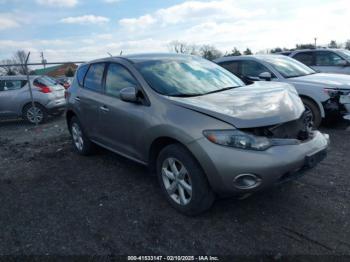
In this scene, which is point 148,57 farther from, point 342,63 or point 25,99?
point 342,63

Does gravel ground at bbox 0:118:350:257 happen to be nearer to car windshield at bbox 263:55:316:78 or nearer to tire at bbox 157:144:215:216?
tire at bbox 157:144:215:216

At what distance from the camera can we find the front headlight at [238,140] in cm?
300

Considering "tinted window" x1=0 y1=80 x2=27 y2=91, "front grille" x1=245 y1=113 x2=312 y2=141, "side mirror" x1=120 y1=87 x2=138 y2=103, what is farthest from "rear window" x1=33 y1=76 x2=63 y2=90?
"front grille" x1=245 y1=113 x2=312 y2=141

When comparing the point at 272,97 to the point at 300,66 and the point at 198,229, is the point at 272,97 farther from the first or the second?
the point at 300,66

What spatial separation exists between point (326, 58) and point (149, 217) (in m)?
9.60

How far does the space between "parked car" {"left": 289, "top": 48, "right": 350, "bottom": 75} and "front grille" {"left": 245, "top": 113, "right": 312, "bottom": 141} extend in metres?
8.04

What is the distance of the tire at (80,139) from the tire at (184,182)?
2282 mm

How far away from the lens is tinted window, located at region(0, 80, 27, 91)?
10016mm

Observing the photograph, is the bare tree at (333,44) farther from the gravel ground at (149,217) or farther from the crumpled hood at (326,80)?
the gravel ground at (149,217)

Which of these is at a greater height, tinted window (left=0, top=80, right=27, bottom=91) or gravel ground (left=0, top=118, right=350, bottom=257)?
tinted window (left=0, top=80, right=27, bottom=91)

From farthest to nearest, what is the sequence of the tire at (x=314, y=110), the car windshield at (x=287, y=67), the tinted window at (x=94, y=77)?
1. the car windshield at (x=287, y=67)
2. the tire at (x=314, y=110)
3. the tinted window at (x=94, y=77)

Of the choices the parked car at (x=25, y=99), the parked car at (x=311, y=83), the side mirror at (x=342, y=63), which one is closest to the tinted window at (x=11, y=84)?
the parked car at (x=25, y=99)

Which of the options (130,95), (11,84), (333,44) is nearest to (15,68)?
(11,84)

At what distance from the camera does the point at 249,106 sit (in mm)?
3316
